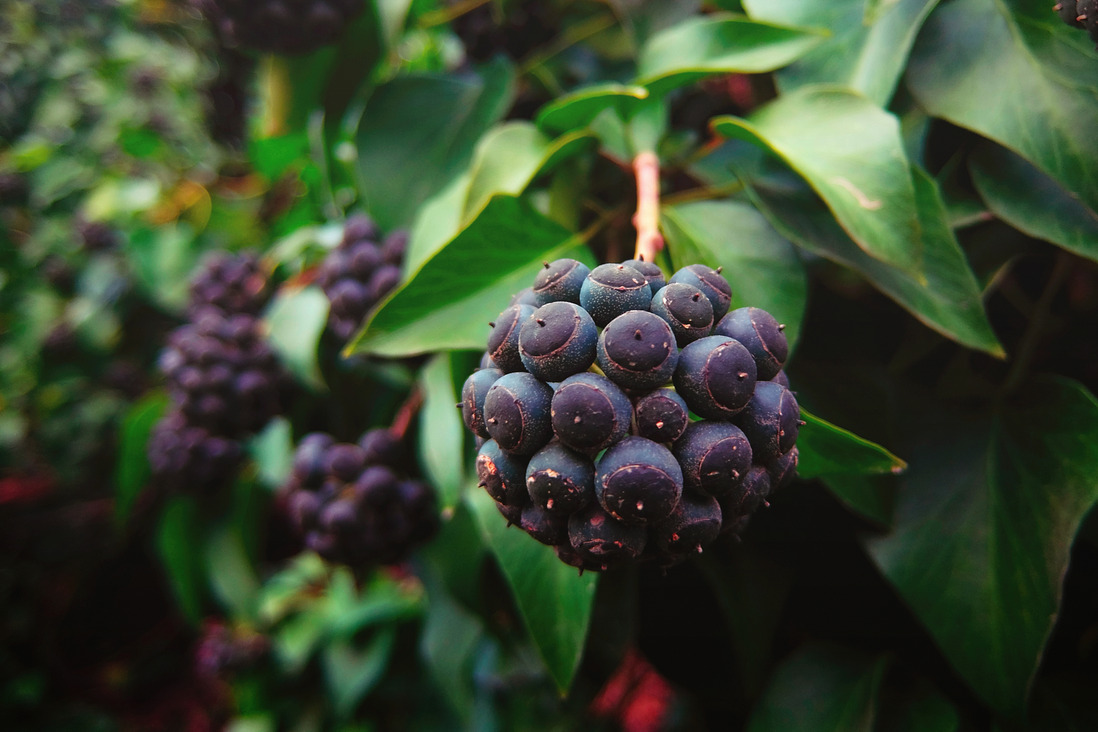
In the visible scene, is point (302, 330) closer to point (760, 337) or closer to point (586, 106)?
point (586, 106)

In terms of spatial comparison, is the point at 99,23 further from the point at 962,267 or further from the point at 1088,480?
the point at 1088,480

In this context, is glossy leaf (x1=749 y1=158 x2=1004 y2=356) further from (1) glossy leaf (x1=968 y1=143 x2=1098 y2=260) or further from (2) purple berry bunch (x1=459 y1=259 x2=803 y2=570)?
(2) purple berry bunch (x1=459 y1=259 x2=803 y2=570)

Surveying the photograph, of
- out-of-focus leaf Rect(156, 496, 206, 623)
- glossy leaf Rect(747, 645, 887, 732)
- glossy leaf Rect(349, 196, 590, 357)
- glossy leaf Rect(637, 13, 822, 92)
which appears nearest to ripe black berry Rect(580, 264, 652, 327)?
glossy leaf Rect(349, 196, 590, 357)

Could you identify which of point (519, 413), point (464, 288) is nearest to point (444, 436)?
point (464, 288)

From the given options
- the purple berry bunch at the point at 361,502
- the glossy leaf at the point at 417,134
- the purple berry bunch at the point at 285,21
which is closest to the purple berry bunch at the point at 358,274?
the glossy leaf at the point at 417,134

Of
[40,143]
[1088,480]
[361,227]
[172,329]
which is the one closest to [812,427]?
[1088,480]
